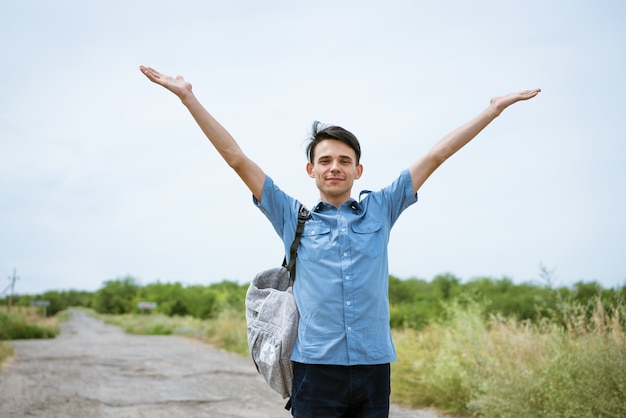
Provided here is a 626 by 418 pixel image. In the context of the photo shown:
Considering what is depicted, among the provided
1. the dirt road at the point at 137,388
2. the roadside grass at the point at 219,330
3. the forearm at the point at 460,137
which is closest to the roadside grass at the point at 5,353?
the dirt road at the point at 137,388

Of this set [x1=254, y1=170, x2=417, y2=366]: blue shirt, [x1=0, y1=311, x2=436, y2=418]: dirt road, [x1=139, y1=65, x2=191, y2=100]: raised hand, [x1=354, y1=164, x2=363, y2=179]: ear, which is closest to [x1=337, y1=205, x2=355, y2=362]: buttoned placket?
[x1=254, y1=170, x2=417, y2=366]: blue shirt

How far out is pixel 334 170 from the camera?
276 centimetres

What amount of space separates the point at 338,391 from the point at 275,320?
411 mm

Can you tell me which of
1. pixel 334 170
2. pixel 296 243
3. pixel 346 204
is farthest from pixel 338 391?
pixel 334 170

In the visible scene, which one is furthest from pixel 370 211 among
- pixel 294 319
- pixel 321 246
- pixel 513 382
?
pixel 513 382

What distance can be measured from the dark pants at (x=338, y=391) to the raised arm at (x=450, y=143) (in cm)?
92

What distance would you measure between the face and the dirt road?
484cm

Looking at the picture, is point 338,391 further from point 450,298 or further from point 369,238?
point 450,298

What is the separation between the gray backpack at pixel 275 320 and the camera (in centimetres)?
258

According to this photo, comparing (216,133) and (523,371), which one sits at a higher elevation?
(216,133)

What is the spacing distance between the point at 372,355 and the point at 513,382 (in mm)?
3851

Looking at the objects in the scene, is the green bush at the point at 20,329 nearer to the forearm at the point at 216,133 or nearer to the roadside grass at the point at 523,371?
the roadside grass at the point at 523,371

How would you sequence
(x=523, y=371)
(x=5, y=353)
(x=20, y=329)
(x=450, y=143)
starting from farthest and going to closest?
1. (x=20, y=329)
2. (x=5, y=353)
3. (x=523, y=371)
4. (x=450, y=143)

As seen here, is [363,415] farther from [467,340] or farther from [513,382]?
[467,340]
